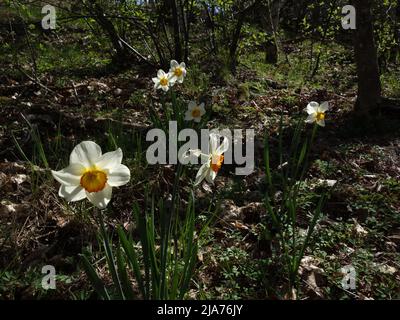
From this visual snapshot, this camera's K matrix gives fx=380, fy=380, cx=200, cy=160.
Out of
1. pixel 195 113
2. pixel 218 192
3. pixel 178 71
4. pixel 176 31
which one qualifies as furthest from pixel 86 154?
pixel 176 31

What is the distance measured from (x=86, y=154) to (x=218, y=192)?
1.81 m

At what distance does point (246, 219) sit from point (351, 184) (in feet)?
3.37

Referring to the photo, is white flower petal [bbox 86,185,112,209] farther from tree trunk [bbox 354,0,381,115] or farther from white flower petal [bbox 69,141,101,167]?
tree trunk [bbox 354,0,381,115]

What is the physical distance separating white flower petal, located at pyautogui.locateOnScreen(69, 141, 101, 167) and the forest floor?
798 millimetres

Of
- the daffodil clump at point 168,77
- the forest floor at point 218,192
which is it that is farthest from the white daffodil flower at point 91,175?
the daffodil clump at point 168,77

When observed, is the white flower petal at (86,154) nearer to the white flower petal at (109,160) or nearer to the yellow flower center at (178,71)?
the white flower petal at (109,160)

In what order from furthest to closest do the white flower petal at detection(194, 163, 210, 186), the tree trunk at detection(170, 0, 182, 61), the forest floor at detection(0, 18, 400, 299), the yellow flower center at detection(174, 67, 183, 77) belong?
the tree trunk at detection(170, 0, 182, 61) < the yellow flower center at detection(174, 67, 183, 77) < the forest floor at detection(0, 18, 400, 299) < the white flower petal at detection(194, 163, 210, 186)

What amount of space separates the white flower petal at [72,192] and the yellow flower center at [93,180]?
2cm

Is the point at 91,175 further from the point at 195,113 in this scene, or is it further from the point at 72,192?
the point at 195,113

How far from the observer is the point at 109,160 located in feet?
4.22

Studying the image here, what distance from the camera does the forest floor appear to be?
2.04 meters

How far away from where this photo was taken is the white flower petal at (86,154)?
1243mm

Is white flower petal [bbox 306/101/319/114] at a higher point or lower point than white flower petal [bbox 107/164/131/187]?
higher

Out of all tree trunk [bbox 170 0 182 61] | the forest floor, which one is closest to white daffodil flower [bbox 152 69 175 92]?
the forest floor
